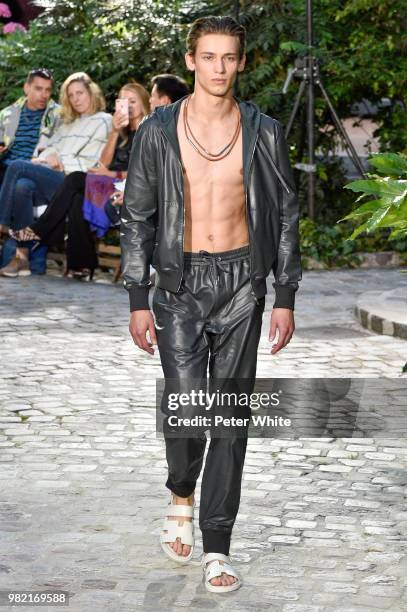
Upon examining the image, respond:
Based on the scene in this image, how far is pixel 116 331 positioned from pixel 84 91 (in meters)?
3.55

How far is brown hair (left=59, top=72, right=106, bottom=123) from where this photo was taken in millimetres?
13188

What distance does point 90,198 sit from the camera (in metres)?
12.7

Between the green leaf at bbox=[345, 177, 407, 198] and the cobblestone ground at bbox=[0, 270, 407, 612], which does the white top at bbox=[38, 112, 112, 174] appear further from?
the green leaf at bbox=[345, 177, 407, 198]

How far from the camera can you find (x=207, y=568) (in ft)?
17.2

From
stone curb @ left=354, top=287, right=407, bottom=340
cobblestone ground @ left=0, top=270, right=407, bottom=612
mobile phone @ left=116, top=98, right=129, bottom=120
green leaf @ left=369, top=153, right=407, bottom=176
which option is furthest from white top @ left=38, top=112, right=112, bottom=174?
green leaf @ left=369, top=153, right=407, bottom=176

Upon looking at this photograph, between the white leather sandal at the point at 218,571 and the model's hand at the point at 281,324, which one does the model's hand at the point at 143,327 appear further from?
the white leather sandal at the point at 218,571

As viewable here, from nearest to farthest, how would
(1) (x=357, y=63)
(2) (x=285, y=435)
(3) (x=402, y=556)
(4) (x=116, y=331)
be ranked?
(3) (x=402, y=556) → (2) (x=285, y=435) → (4) (x=116, y=331) → (1) (x=357, y=63)

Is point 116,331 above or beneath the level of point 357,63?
beneath

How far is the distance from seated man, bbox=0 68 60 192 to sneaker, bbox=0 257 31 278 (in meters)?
1.05

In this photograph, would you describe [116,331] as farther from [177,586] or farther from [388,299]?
[177,586]

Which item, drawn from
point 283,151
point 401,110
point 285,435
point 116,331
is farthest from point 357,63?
point 283,151

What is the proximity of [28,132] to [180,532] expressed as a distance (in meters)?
8.67

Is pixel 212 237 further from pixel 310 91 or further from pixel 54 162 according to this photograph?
pixel 310 91

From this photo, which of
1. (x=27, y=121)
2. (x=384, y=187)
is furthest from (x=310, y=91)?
(x=384, y=187)
